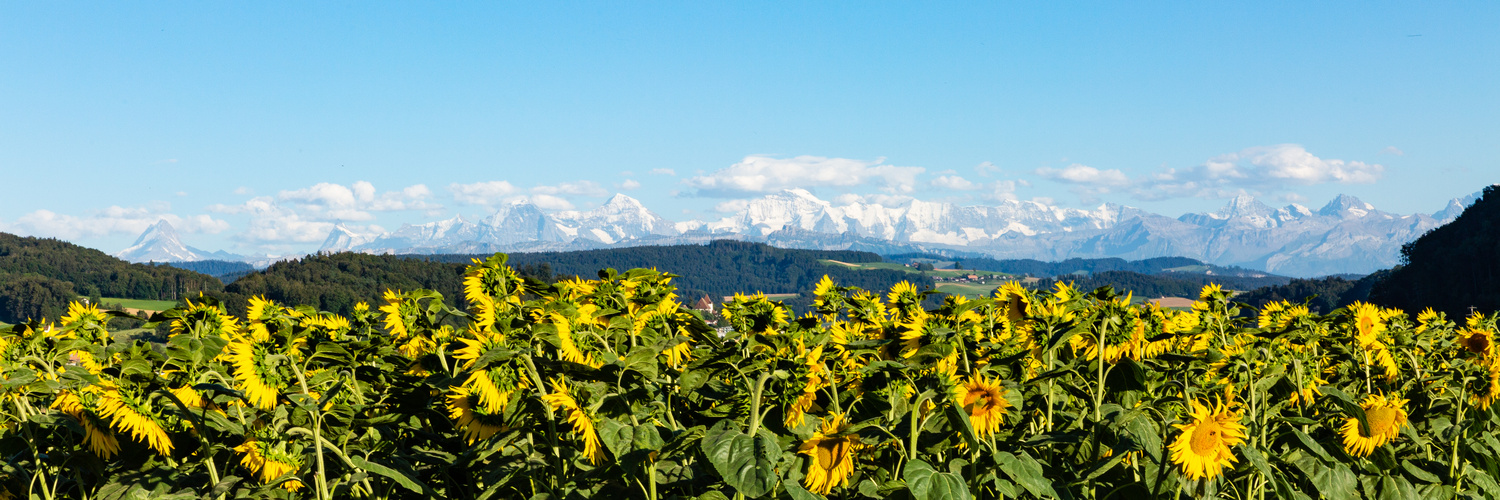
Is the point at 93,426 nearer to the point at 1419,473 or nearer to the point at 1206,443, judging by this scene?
the point at 1206,443

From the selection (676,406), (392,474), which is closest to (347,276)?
(676,406)

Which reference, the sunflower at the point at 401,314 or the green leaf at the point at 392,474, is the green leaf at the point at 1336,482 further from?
the sunflower at the point at 401,314

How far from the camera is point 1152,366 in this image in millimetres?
4008

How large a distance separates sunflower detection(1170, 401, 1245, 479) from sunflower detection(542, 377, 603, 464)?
1.93 m

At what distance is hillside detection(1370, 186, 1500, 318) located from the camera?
9606 centimetres

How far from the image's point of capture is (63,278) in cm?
10294

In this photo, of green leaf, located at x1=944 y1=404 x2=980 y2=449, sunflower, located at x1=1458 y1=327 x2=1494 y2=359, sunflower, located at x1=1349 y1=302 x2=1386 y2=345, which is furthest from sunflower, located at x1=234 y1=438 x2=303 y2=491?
sunflower, located at x1=1458 y1=327 x2=1494 y2=359

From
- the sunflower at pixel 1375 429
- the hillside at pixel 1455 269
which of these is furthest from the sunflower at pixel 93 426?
the hillside at pixel 1455 269

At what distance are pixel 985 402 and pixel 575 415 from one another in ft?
4.78

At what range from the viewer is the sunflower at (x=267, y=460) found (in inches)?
121

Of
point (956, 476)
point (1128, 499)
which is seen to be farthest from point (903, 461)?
point (1128, 499)

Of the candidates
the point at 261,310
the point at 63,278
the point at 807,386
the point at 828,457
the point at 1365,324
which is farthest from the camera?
the point at 63,278

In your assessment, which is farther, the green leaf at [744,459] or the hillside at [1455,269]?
the hillside at [1455,269]

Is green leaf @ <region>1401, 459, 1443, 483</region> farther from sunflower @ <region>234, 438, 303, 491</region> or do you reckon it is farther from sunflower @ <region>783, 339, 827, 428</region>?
sunflower @ <region>234, 438, 303, 491</region>
